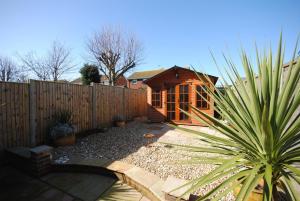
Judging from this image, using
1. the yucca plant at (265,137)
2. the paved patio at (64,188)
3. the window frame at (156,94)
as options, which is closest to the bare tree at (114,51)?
the window frame at (156,94)

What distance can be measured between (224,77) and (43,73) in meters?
19.5

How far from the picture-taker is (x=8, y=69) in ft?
61.4

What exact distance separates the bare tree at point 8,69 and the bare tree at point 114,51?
11955 mm

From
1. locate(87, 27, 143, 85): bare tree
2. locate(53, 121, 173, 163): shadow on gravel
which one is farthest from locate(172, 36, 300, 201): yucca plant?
locate(87, 27, 143, 85): bare tree

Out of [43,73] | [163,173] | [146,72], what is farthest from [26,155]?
[146,72]

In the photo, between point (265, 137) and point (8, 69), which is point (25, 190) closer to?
point (265, 137)

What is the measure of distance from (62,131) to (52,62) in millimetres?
14991

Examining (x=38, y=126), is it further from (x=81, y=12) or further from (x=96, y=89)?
(x=81, y=12)

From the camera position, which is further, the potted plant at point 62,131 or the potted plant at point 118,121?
the potted plant at point 118,121

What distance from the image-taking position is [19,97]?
3621mm

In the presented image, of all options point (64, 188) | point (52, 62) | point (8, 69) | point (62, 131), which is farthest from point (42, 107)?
point (8, 69)

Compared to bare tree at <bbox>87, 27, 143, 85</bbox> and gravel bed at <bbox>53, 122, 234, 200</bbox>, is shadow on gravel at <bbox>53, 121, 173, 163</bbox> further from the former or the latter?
bare tree at <bbox>87, 27, 143, 85</bbox>

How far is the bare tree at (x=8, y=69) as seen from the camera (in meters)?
18.4

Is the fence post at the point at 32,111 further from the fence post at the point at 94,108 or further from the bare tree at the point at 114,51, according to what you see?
the bare tree at the point at 114,51
